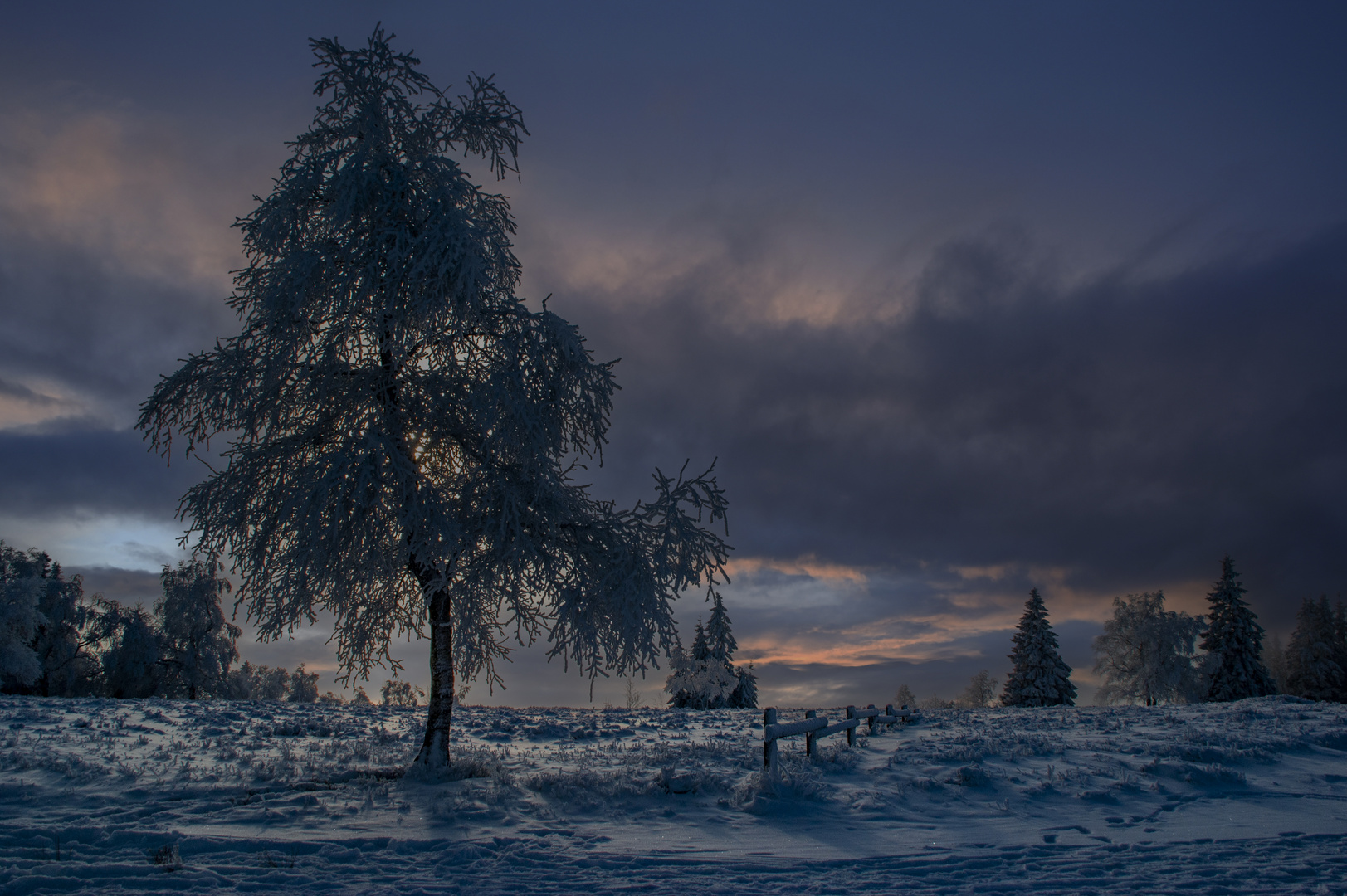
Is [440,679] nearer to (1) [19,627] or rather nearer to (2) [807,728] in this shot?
(2) [807,728]

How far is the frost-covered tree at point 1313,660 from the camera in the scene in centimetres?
4984

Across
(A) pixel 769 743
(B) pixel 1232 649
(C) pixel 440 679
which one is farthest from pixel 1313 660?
(C) pixel 440 679

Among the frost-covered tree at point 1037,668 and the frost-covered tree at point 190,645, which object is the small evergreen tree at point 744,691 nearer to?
the frost-covered tree at point 1037,668

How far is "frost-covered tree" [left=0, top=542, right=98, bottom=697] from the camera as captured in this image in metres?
33.3

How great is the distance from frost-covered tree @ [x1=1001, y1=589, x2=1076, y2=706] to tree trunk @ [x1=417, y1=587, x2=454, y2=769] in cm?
4402

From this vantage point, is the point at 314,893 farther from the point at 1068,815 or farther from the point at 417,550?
the point at 1068,815

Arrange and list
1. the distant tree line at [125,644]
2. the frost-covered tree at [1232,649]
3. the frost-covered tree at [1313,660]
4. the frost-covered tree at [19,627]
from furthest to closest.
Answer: the frost-covered tree at [1313,660] → the frost-covered tree at [1232,649] → the distant tree line at [125,644] → the frost-covered tree at [19,627]

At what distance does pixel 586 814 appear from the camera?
8.51 meters

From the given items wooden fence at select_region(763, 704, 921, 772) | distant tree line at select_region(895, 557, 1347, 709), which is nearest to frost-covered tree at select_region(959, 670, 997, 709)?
distant tree line at select_region(895, 557, 1347, 709)

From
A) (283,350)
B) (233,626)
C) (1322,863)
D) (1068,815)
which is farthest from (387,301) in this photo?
(233,626)

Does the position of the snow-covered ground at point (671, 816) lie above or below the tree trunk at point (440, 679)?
below

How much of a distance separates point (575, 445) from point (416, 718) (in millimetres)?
15556

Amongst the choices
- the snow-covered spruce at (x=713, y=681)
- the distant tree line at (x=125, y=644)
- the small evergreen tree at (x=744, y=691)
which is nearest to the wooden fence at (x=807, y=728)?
the snow-covered spruce at (x=713, y=681)

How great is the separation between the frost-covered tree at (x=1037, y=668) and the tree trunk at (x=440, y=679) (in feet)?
144
